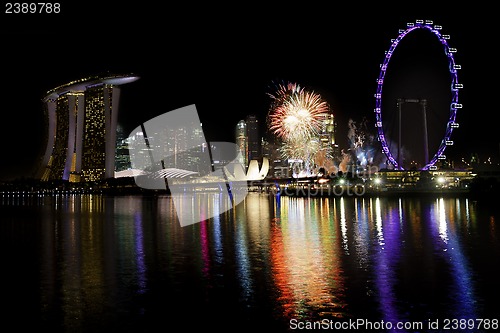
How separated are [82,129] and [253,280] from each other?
120372 mm

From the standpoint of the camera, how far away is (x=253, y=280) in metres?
13.8

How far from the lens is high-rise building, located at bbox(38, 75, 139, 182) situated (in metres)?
121

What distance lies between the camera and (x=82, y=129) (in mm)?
129500

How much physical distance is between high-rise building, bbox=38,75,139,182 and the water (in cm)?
9828

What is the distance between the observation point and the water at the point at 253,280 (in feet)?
34.2

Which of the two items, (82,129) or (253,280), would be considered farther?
(82,129)

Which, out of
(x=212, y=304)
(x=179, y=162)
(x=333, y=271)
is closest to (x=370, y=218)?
(x=333, y=271)

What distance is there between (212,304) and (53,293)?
322 cm

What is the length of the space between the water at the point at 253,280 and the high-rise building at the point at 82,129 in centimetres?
→ 9828

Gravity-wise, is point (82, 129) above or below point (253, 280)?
Answer: above

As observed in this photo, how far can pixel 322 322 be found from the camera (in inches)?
401

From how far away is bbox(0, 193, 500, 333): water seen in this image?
34.2ft

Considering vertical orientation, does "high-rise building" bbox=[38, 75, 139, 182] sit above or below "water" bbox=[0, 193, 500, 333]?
above

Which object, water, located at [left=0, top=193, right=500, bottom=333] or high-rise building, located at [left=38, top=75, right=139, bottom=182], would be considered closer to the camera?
water, located at [left=0, top=193, right=500, bottom=333]
